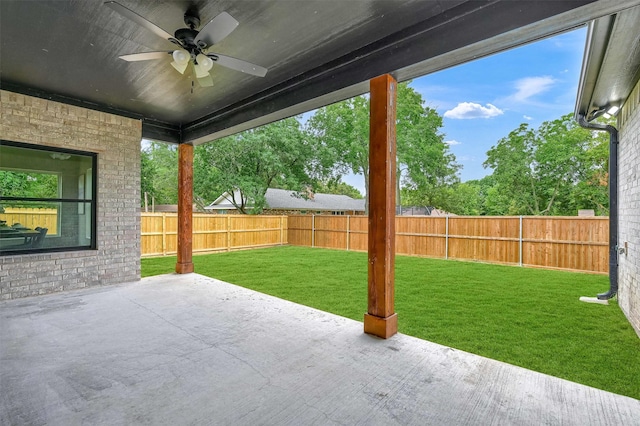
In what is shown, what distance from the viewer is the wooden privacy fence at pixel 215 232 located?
925 cm

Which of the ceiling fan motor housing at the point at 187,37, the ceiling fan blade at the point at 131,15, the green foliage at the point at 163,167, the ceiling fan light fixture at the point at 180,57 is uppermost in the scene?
the green foliage at the point at 163,167

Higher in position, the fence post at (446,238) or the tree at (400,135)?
the tree at (400,135)

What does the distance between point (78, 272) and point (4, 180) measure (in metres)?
1.57

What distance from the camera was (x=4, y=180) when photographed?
4.20m

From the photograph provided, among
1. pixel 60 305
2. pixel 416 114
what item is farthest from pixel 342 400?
pixel 416 114

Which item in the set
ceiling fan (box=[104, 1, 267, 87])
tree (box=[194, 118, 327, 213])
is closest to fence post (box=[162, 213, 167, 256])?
tree (box=[194, 118, 327, 213])

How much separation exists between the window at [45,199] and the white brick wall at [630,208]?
23.7 feet

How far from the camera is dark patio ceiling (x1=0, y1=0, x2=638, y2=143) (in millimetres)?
2271

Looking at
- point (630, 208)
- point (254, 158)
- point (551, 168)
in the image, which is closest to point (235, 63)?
point (630, 208)

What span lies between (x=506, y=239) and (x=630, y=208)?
15.5ft

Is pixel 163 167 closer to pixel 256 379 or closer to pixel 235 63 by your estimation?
pixel 235 63

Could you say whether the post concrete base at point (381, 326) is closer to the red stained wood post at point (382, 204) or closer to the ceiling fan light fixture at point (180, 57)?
the red stained wood post at point (382, 204)

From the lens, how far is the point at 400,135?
16.2 metres

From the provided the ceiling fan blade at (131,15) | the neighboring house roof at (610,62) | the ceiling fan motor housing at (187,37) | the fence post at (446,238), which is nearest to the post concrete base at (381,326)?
the neighboring house roof at (610,62)
